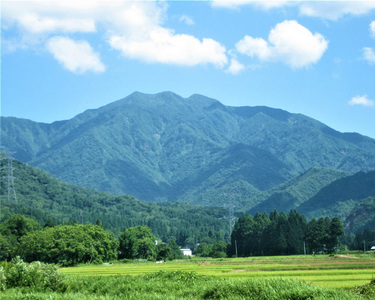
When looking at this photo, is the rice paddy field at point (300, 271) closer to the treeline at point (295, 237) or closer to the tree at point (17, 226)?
the treeline at point (295, 237)

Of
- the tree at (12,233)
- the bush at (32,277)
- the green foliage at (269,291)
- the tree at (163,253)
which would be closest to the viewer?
the green foliage at (269,291)

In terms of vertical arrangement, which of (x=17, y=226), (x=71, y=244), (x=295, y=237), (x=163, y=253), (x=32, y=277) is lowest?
(x=163, y=253)

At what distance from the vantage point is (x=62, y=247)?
101 meters

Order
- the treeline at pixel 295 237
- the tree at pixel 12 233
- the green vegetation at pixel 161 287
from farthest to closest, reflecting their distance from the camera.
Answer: the treeline at pixel 295 237, the tree at pixel 12 233, the green vegetation at pixel 161 287

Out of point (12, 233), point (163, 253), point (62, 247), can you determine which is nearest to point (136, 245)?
point (163, 253)

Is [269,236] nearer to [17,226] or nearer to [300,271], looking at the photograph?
[17,226]

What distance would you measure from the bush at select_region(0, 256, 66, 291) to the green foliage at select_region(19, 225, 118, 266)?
214 ft

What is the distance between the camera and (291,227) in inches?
4592

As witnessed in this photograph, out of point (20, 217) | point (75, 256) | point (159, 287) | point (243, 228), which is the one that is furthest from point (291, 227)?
point (159, 287)

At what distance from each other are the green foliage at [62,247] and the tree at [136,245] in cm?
1912

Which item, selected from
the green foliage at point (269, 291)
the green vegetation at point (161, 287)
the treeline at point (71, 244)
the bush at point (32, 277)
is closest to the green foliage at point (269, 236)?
the treeline at point (71, 244)

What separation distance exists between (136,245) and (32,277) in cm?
9647

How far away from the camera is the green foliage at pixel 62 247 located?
102 metres

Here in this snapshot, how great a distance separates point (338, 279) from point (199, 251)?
5575 inches
